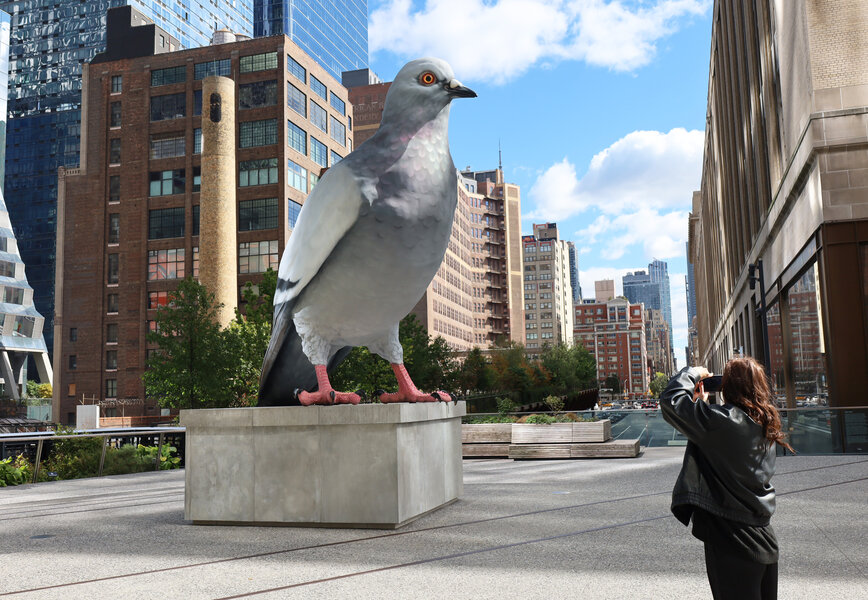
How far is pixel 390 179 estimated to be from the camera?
24.6 ft

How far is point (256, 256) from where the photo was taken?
66062mm

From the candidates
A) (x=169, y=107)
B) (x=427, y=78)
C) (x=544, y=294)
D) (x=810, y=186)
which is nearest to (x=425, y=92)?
(x=427, y=78)

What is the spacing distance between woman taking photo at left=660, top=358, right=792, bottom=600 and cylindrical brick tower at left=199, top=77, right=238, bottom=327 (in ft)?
165

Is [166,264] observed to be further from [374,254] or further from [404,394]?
[374,254]

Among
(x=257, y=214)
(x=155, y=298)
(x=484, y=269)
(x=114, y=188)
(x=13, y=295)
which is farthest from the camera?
(x=484, y=269)

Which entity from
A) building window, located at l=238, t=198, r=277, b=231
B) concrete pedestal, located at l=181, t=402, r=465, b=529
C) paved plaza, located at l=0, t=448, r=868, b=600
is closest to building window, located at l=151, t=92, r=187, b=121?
building window, located at l=238, t=198, r=277, b=231

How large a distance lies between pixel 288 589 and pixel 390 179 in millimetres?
4103

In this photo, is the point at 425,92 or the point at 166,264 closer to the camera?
the point at 425,92

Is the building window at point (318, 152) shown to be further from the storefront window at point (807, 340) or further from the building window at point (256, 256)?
the storefront window at point (807, 340)

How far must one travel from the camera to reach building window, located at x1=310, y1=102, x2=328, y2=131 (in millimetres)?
72200

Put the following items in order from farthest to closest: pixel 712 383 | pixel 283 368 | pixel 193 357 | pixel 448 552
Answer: pixel 193 357, pixel 283 368, pixel 448 552, pixel 712 383

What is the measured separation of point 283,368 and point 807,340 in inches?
787

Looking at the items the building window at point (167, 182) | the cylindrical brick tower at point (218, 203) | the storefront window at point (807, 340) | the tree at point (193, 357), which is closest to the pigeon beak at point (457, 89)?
the storefront window at point (807, 340)

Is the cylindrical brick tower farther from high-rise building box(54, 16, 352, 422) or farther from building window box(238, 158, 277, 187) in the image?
high-rise building box(54, 16, 352, 422)
